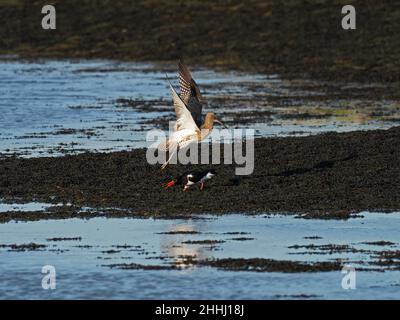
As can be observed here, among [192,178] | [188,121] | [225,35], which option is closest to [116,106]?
[188,121]

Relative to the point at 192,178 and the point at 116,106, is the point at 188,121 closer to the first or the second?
the point at 192,178

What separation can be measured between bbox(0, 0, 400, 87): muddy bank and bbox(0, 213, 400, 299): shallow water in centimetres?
2165

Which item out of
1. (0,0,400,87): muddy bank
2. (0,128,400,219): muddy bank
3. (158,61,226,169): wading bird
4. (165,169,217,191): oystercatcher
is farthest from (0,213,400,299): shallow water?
(0,0,400,87): muddy bank

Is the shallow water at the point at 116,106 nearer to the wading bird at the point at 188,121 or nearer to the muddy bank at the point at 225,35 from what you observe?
the muddy bank at the point at 225,35

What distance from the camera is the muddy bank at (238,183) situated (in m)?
17.0

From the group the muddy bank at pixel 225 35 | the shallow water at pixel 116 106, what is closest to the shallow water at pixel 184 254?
the shallow water at pixel 116 106

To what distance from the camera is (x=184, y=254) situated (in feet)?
47.1

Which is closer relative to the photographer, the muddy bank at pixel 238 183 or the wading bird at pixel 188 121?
the muddy bank at pixel 238 183

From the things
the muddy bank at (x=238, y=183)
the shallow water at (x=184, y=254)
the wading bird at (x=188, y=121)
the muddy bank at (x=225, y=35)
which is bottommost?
the shallow water at (x=184, y=254)

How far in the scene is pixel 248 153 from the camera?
21.6 meters

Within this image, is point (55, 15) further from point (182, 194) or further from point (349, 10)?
point (182, 194)

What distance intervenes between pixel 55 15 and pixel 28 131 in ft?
89.4

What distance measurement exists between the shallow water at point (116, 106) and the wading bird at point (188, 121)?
3.75 metres

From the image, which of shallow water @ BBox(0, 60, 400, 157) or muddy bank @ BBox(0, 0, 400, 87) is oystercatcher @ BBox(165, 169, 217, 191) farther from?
muddy bank @ BBox(0, 0, 400, 87)
